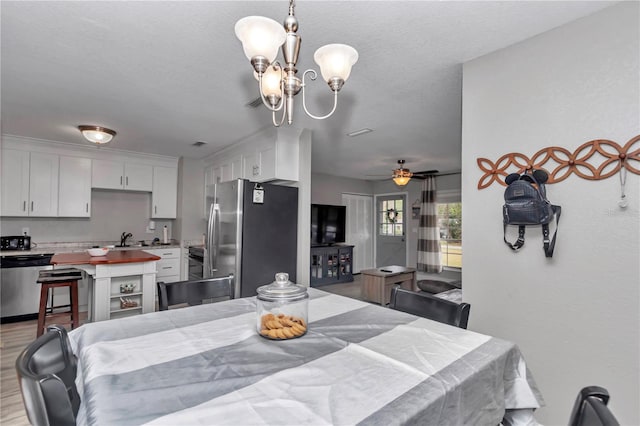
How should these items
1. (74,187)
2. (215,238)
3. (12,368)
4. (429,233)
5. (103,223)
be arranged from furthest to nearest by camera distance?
1. (429,233)
2. (103,223)
3. (74,187)
4. (215,238)
5. (12,368)

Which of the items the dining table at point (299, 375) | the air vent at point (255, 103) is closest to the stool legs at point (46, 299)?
the dining table at point (299, 375)

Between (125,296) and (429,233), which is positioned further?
(429,233)

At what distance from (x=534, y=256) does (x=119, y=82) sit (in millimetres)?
3086

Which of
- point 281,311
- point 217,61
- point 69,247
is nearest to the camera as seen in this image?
point 281,311

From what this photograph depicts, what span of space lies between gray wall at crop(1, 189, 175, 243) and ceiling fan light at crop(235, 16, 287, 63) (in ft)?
16.0

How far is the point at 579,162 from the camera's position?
5.09 feet

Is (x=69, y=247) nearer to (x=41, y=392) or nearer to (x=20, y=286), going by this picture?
(x=20, y=286)

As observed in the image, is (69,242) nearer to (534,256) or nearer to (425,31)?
(425,31)

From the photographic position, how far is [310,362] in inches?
38.5

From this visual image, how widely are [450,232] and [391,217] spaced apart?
144 cm

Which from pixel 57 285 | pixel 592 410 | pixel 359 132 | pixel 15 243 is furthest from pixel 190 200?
pixel 592 410

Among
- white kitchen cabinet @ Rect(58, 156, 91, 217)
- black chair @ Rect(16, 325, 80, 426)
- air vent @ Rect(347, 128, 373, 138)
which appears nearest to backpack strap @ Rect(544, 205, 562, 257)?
black chair @ Rect(16, 325, 80, 426)

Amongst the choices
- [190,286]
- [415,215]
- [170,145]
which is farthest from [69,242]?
[415,215]

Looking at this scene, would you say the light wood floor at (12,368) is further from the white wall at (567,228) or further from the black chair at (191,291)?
the white wall at (567,228)
